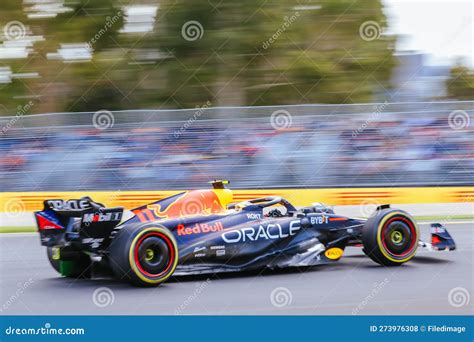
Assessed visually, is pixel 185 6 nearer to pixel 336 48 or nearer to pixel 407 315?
pixel 336 48

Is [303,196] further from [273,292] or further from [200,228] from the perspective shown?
[273,292]

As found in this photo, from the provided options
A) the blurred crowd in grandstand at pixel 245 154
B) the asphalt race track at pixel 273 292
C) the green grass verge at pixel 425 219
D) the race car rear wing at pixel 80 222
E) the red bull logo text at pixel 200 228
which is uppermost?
the blurred crowd in grandstand at pixel 245 154

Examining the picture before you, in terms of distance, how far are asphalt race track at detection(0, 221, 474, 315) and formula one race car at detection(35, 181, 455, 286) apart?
0.19 metres

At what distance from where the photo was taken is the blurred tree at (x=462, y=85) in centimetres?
2655

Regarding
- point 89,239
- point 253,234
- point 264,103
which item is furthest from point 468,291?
point 264,103

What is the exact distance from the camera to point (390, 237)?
8.45m

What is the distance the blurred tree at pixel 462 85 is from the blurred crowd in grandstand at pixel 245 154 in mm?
12771

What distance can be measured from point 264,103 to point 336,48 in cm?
308

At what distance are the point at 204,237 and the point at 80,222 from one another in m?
1.30

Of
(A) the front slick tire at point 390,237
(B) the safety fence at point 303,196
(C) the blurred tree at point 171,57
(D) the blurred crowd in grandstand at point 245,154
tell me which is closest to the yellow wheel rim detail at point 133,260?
(A) the front slick tire at point 390,237

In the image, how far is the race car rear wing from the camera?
744 centimetres

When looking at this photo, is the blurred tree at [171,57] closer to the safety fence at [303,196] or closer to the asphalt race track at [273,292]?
the safety fence at [303,196]

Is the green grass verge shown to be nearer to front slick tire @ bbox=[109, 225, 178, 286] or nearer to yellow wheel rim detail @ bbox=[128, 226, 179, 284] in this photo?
front slick tire @ bbox=[109, 225, 178, 286]

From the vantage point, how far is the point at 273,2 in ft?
67.8
